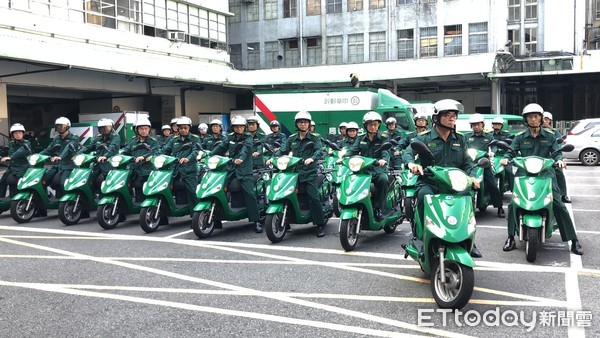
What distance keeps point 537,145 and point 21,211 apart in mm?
8862

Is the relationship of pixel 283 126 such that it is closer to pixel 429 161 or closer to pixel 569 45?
pixel 429 161

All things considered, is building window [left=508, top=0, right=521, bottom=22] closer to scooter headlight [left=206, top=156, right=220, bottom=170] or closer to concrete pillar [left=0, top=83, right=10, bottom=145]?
concrete pillar [left=0, top=83, right=10, bottom=145]

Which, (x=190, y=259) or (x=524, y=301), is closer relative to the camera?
(x=524, y=301)

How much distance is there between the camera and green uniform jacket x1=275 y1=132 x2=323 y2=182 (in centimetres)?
860

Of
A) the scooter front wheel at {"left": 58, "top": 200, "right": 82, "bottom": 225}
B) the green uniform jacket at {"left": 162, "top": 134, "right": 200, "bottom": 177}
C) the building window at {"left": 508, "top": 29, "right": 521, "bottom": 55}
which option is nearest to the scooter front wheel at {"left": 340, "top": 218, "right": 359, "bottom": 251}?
the green uniform jacket at {"left": 162, "top": 134, "right": 200, "bottom": 177}

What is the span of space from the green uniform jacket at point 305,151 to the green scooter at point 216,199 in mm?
876

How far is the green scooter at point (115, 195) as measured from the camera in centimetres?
951

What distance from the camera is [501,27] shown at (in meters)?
32.5

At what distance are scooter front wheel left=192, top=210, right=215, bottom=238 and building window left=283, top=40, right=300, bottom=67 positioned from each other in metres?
30.6

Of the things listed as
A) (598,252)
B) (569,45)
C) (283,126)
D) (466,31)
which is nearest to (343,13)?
(466,31)

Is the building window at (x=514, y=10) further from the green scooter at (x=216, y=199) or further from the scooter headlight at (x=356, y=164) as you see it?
the scooter headlight at (x=356, y=164)

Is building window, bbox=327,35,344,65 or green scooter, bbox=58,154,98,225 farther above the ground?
building window, bbox=327,35,344,65

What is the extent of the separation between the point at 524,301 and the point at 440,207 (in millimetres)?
1134

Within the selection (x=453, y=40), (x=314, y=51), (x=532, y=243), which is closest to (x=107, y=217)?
(x=532, y=243)
